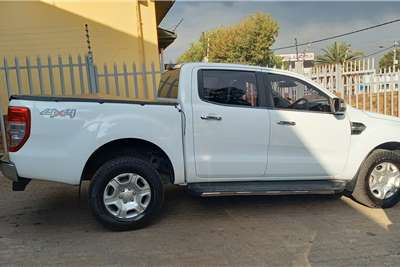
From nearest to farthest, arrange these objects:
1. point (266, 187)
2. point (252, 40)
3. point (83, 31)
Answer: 1. point (266, 187)
2. point (83, 31)
3. point (252, 40)

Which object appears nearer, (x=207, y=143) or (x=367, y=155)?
(x=207, y=143)

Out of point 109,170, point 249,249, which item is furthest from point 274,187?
point 109,170

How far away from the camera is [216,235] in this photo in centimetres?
420

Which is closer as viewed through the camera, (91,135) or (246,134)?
(91,135)

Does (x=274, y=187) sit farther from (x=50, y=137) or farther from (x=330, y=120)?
(x=50, y=137)

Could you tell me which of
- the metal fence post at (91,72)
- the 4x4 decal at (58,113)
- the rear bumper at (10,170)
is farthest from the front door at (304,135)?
the metal fence post at (91,72)

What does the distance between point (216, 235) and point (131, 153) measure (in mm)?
1310

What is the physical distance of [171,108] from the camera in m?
4.41

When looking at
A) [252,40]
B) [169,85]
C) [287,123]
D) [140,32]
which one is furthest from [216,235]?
[252,40]

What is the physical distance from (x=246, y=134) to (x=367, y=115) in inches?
61.6

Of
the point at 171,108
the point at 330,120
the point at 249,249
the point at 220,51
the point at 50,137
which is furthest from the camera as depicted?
the point at 220,51

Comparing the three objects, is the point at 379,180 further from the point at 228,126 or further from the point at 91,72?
the point at 91,72

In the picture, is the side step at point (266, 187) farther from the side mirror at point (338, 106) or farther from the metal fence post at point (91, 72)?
the metal fence post at point (91, 72)

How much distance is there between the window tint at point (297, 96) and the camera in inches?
186
